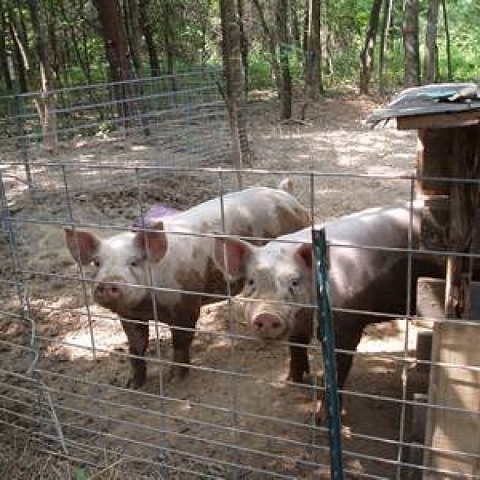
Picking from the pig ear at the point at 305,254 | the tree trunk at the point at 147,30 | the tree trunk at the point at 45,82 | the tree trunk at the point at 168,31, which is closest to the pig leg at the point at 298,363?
the pig ear at the point at 305,254

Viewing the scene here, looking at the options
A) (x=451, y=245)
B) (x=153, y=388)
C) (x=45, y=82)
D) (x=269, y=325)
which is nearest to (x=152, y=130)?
(x=45, y=82)

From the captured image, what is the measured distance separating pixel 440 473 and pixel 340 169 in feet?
21.8

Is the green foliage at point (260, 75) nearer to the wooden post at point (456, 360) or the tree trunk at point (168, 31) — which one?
the tree trunk at point (168, 31)

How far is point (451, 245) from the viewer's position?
2.65 metres

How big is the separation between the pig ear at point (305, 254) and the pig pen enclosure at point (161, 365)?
1.23 feet

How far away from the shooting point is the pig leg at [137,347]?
403cm

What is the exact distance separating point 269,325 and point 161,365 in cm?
50

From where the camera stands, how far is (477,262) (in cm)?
319

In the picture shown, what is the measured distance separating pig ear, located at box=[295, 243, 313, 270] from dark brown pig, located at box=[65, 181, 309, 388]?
418mm

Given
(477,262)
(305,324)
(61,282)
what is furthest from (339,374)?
(61,282)

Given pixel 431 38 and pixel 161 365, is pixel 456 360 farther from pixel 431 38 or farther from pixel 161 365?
pixel 431 38

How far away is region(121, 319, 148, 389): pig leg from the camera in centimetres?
403

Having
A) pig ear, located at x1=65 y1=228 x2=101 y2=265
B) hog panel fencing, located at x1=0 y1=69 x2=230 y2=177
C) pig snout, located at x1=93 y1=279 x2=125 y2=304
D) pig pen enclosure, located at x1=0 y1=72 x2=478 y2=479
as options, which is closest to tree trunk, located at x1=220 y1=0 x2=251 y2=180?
hog panel fencing, located at x1=0 y1=69 x2=230 y2=177

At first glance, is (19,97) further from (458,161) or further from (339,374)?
(458,161)
